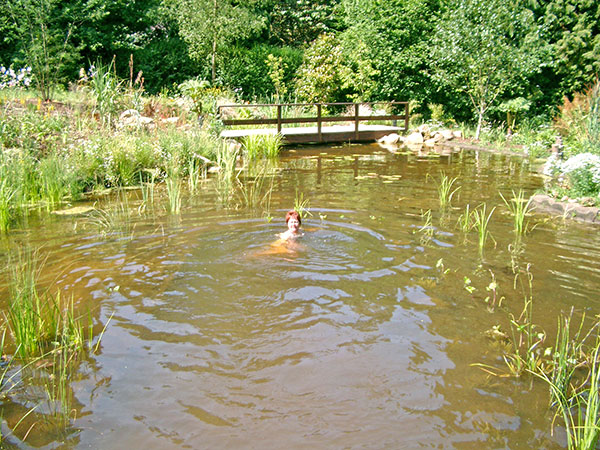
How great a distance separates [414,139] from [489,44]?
11.5 feet

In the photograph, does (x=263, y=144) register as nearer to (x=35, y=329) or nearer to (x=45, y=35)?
(x=45, y=35)

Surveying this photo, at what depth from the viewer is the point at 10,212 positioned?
23.3 feet

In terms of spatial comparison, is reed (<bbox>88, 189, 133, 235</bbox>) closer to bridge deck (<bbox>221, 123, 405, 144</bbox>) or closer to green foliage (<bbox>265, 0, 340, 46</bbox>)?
bridge deck (<bbox>221, 123, 405, 144</bbox>)

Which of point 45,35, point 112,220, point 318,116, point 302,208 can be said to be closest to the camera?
point 112,220

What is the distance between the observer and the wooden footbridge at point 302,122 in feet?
48.8

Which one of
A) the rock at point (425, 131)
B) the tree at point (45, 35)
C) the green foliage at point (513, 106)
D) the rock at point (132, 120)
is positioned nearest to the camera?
the rock at point (132, 120)

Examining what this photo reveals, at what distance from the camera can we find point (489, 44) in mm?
14805

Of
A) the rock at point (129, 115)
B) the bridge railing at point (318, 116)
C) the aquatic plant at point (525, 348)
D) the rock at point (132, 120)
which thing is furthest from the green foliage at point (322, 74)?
the aquatic plant at point (525, 348)

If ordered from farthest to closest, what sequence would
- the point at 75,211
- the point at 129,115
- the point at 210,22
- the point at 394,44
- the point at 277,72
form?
the point at 277,72
the point at 394,44
the point at 210,22
the point at 129,115
the point at 75,211

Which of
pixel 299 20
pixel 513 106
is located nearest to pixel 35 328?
pixel 513 106

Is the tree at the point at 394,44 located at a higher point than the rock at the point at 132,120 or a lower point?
higher

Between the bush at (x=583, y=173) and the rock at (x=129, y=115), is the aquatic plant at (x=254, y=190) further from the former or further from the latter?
the bush at (x=583, y=173)

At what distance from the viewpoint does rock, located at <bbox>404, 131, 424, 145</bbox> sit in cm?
1650

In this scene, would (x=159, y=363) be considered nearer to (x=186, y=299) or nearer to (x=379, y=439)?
(x=186, y=299)
